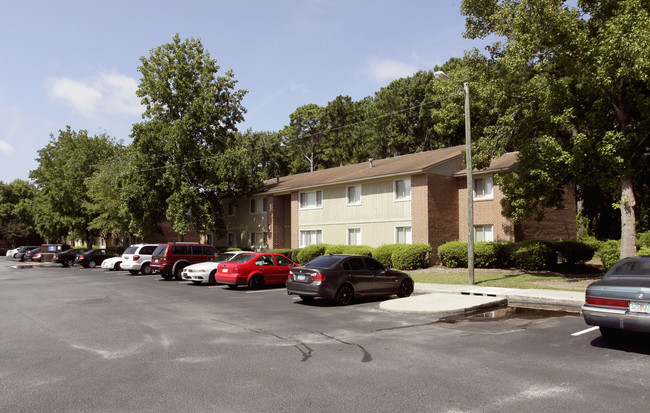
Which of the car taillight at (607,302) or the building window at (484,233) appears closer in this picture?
the car taillight at (607,302)

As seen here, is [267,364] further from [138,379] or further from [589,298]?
[589,298]

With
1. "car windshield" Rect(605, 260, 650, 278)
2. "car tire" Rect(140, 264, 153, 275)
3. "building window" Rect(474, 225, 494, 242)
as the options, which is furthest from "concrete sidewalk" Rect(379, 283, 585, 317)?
"car tire" Rect(140, 264, 153, 275)

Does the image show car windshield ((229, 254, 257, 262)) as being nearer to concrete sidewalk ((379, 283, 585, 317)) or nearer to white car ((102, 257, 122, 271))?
concrete sidewalk ((379, 283, 585, 317))

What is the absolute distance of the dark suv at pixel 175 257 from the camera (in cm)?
2281

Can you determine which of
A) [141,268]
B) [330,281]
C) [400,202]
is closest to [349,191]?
[400,202]

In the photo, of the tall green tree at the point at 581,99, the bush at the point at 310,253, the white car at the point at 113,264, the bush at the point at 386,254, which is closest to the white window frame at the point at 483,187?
the bush at the point at 386,254

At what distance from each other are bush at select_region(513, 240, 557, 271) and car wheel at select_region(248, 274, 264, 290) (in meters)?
12.8


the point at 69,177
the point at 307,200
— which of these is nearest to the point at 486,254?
the point at 307,200

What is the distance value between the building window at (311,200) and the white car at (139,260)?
11863 mm

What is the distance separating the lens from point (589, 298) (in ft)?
26.7

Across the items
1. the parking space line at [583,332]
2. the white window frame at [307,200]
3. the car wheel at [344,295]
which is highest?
the white window frame at [307,200]

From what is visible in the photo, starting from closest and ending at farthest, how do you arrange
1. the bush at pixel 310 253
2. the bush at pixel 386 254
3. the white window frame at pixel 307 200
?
1. the bush at pixel 386 254
2. the bush at pixel 310 253
3. the white window frame at pixel 307 200

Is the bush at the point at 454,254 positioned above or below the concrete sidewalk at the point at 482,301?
above

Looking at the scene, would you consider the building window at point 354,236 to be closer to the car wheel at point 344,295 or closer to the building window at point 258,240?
the building window at point 258,240
